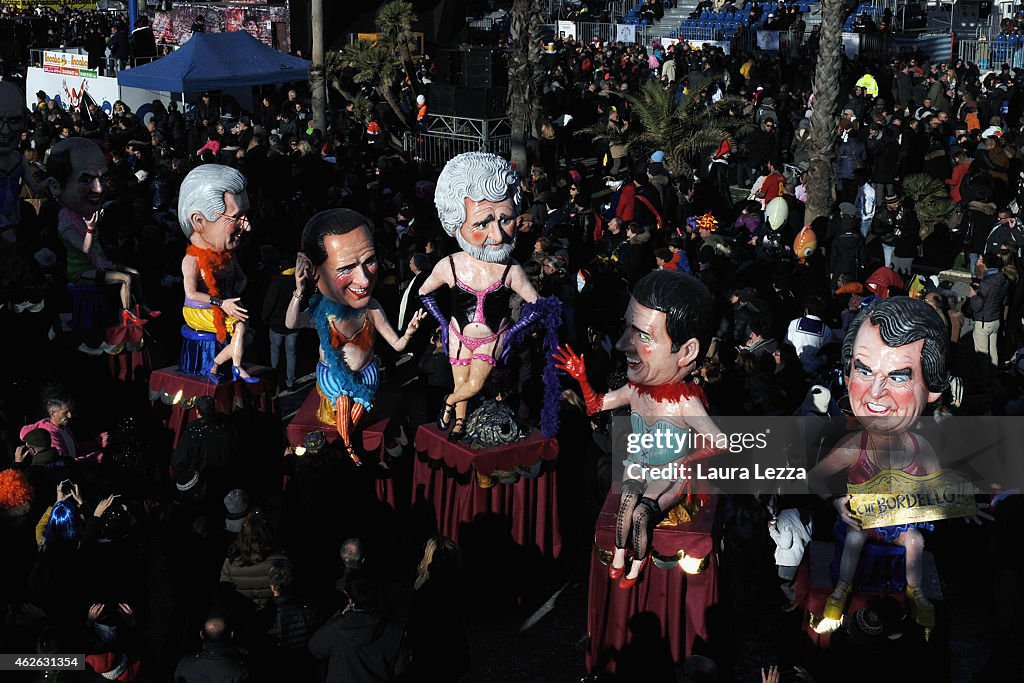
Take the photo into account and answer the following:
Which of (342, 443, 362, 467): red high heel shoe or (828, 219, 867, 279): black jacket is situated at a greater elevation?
(828, 219, 867, 279): black jacket

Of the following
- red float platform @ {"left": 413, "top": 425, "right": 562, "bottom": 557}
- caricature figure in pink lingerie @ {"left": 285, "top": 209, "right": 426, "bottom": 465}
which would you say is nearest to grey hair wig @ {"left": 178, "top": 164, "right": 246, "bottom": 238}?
caricature figure in pink lingerie @ {"left": 285, "top": 209, "right": 426, "bottom": 465}

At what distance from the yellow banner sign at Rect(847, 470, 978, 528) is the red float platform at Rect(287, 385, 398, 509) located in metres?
3.23

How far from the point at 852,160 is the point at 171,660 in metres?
12.9

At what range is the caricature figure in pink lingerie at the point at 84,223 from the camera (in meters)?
9.06

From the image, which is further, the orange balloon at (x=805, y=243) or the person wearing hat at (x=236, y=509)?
the orange balloon at (x=805, y=243)

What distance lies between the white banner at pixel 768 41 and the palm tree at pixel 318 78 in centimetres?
1449

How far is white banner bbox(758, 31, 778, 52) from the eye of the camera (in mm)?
29844

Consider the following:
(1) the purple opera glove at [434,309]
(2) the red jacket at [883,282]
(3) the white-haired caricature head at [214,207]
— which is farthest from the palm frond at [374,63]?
(1) the purple opera glove at [434,309]

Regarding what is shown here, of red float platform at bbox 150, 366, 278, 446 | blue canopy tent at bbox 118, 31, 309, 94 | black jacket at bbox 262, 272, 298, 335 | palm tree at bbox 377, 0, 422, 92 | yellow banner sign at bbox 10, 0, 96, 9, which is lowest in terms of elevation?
red float platform at bbox 150, 366, 278, 446

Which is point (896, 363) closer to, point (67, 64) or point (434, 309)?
point (434, 309)

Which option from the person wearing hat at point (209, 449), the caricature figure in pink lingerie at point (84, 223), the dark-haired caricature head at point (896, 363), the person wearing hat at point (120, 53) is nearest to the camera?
the dark-haired caricature head at point (896, 363)

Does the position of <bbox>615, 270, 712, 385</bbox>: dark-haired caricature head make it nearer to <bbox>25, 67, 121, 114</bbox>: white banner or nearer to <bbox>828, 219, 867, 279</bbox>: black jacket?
<bbox>828, 219, 867, 279</bbox>: black jacket

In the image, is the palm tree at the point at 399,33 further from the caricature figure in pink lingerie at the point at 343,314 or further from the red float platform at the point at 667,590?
the red float platform at the point at 667,590

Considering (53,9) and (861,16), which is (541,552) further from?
(53,9)
